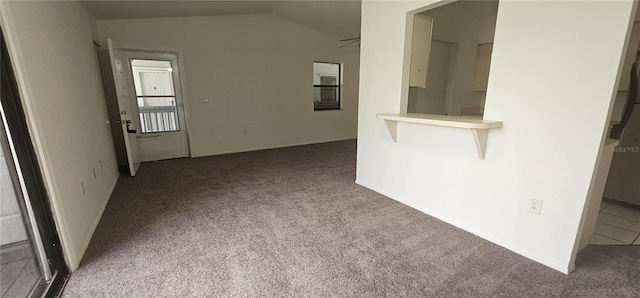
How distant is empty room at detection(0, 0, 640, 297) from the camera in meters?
1.60

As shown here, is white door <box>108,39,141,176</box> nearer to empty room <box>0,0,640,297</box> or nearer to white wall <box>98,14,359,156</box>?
empty room <box>0,0,640,297</box>

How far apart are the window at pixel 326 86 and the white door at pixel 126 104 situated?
344 cm

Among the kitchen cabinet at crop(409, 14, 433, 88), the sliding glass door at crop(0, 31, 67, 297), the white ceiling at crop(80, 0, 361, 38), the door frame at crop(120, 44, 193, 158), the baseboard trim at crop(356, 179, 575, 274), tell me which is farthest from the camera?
the door frame at crop(120, 44, 193, 158)

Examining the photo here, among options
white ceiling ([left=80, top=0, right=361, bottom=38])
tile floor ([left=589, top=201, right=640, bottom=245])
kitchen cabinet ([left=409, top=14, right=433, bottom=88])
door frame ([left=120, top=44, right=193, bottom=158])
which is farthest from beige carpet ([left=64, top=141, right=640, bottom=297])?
white ceiling ([left=80, top=0, right=361, bottom=38])

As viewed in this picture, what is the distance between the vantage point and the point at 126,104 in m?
3.76

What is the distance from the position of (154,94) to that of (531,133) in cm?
498

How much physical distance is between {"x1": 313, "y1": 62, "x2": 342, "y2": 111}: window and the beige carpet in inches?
138

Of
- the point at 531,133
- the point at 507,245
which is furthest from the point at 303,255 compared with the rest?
the point at 531,133

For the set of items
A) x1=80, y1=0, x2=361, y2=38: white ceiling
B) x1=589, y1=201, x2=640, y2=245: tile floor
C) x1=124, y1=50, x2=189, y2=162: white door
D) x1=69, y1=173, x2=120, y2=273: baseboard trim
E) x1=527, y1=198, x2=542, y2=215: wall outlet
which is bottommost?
x1=589, y1=201, x2=640, y2=245: tile floor

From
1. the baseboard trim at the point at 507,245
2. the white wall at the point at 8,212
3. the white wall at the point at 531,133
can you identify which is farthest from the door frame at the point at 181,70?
the baseboard trim at the point at 507,245

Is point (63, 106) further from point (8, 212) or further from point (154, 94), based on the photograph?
point (154, 94)

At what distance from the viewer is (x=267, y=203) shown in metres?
2.90

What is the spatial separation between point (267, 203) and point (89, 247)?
1.47 meters

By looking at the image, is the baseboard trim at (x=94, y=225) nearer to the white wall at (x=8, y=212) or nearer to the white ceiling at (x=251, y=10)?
the white wall at (x=8, y=212)
